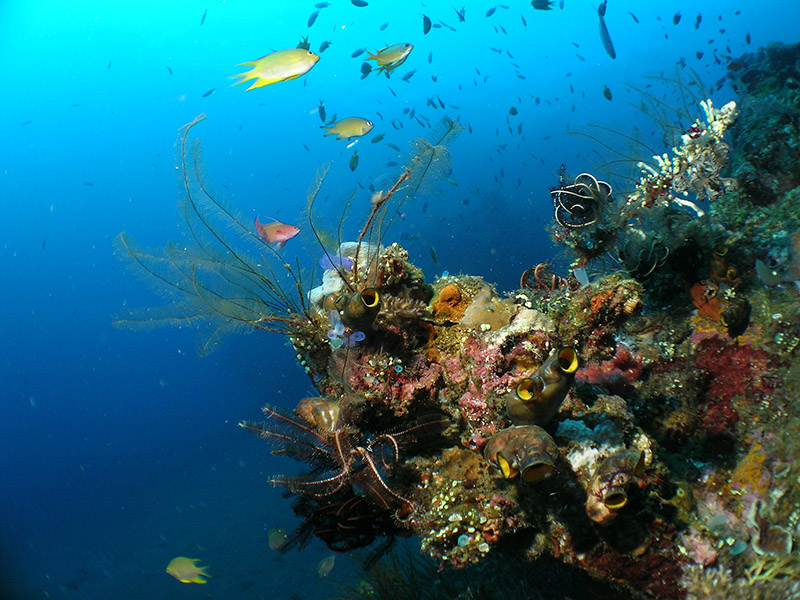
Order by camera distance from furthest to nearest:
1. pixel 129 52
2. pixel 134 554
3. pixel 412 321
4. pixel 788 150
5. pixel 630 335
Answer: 1. pixel 129 52
2. pixel 134 554
3. pixel 788 150
4. pixel 630 335
5. pixel 412 321

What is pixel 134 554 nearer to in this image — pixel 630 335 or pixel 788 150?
pixel 630 335

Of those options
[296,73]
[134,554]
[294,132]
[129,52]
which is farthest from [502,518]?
[129,52]

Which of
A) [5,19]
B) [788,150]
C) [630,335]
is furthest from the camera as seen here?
[5,19]

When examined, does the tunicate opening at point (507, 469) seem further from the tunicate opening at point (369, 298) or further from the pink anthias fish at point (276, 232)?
the pink anthias fish at point (276, 232)

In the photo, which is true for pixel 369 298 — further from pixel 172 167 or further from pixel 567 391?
pixel 172 167

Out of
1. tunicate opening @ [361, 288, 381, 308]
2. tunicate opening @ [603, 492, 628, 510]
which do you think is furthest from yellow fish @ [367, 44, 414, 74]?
tunicate opening @ [603, 492, 628, 510]

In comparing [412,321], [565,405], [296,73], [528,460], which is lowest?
[565,405]

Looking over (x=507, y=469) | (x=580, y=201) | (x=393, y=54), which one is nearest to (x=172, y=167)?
(x=393, y=54)

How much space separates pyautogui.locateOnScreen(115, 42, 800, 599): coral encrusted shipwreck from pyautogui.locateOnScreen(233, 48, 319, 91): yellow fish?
173 cm

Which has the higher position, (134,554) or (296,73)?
(296,73)

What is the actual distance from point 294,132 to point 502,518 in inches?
2601

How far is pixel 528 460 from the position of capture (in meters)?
2.51

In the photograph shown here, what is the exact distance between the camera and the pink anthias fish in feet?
14.5

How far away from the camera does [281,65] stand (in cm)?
496
